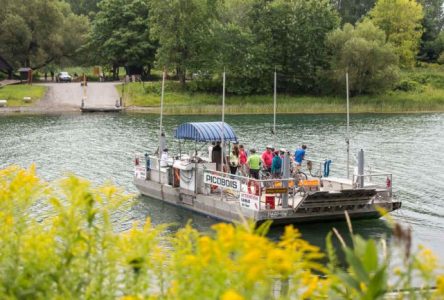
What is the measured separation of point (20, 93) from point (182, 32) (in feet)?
63.2

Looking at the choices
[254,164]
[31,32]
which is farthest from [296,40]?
[254,164]

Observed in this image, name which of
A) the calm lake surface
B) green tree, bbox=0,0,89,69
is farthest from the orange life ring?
green tree, bbox=0,0,89,69

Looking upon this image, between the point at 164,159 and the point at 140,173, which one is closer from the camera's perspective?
the point at 164,159

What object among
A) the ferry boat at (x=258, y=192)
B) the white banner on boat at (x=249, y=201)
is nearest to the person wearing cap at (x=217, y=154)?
the ferry boat at (x=258, y=192)

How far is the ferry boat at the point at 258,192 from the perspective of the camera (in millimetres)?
24875

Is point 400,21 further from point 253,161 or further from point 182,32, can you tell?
point 253,161

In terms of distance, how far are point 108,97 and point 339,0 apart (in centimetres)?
6809

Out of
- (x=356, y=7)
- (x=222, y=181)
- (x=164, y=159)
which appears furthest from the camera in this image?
(x=356, y=7)

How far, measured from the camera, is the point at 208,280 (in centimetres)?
727

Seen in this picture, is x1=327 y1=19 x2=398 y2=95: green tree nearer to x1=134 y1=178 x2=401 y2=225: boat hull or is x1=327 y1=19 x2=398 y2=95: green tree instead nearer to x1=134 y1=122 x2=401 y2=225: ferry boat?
x1=134 y1=122 x2=401 y2=225: ferry boat

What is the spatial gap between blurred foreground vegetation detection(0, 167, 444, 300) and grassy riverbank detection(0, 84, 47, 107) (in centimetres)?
6980

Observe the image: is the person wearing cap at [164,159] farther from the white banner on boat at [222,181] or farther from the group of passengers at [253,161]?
the white banner on boat at [222,181]

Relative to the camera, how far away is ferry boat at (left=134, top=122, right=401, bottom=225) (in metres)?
24.9

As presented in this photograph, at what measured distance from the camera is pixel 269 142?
5116cm
